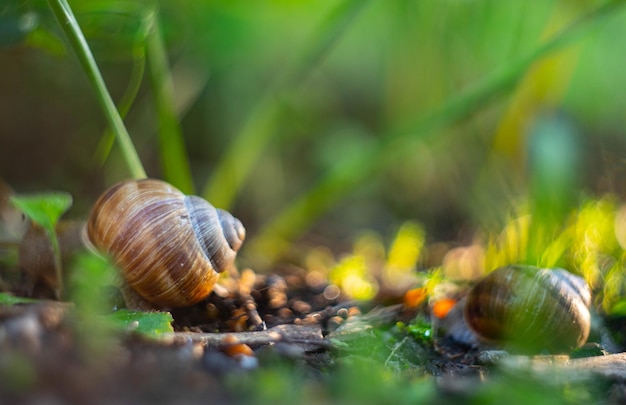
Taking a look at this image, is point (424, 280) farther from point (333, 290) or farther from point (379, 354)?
point (379, 354)

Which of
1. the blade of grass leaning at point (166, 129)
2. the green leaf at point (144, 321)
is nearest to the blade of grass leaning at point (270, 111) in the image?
the blade of grass leaning at point (166, 129)

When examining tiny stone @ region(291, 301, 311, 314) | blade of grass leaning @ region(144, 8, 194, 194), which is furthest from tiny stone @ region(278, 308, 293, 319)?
blade of grass leaning @ region(144, 8, 194, 194)

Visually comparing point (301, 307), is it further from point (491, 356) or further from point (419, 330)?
point (491, 356)

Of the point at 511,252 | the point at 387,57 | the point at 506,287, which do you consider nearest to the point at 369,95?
the point at 387,57

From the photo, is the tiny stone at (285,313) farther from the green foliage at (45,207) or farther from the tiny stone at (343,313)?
the green foliage at (45,207)

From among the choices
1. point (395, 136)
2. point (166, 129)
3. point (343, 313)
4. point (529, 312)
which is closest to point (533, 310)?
point (529, 312)

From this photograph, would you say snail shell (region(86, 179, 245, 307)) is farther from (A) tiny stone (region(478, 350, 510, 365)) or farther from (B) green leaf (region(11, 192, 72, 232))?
(A) tiny stone (region(478, 350, 510, 365))
